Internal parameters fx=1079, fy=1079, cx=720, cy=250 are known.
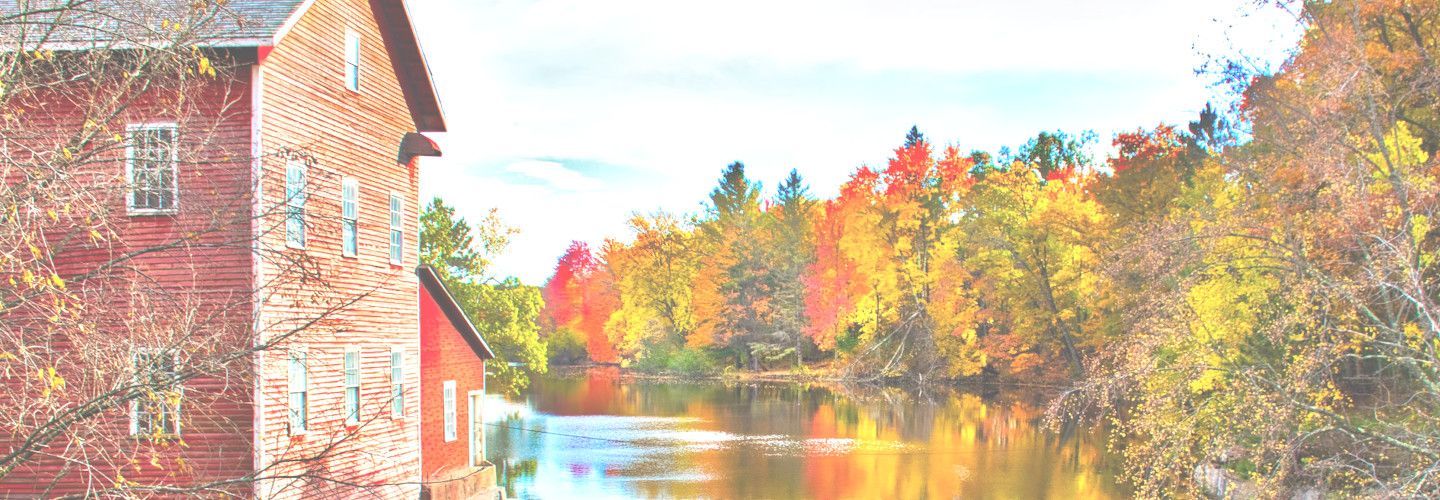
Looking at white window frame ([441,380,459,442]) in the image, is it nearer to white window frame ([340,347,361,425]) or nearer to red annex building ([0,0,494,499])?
red annex building ([0,0,494,499])

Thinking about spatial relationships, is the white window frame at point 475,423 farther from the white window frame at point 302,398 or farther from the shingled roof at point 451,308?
the white window frame at point 302,398

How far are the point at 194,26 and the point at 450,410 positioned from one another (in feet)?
52.4

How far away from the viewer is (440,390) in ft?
71.4

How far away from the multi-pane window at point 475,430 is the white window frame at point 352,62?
7.73m

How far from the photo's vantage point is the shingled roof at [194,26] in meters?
6.77

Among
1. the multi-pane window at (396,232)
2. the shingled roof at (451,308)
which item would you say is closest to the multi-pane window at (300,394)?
the multi-pane window at (396,232)

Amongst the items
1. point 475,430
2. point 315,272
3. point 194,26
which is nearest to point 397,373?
point 475,430

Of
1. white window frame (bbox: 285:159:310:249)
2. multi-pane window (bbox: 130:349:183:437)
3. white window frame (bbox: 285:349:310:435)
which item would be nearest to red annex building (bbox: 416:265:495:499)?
white window frame (bbox: 285:349:310:435)

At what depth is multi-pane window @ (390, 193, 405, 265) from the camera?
19.7 m

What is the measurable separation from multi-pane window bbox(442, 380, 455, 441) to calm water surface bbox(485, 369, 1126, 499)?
3305 mm

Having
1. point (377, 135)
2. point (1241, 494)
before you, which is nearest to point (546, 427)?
point (377, 135)

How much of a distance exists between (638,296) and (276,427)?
197 feet

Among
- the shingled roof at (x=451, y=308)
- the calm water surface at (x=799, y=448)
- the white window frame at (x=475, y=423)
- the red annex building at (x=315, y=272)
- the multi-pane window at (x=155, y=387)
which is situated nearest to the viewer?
the multi-pane window at (x=155, y=387)

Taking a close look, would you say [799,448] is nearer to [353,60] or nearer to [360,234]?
[360,234]
